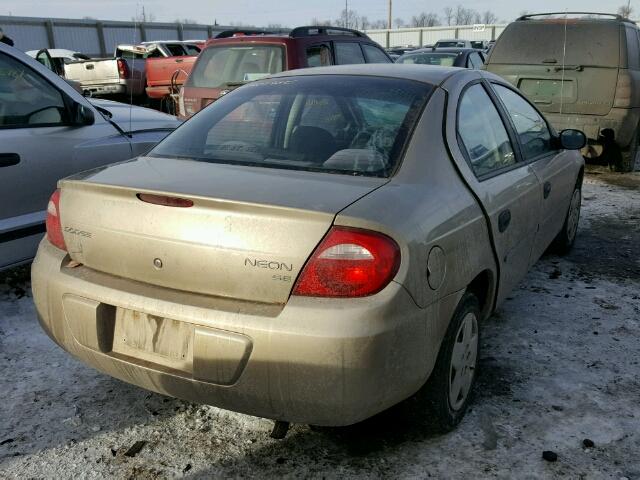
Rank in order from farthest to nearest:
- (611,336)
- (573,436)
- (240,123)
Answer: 1. (611,336)
2. (240,123)
3. (573,436)

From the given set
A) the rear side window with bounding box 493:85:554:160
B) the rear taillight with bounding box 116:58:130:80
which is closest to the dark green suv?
the rear side window with bounding box 493:85:554:160

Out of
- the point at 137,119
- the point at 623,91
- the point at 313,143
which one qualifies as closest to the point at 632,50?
the point at 623,91

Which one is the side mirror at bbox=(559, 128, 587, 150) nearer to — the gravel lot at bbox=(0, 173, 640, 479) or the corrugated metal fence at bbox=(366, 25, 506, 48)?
the gravel lot at bbox=(0, 173, 640, 479)

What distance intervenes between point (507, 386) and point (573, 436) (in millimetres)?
443

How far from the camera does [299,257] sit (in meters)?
2.06

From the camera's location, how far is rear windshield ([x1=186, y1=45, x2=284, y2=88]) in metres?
6.99

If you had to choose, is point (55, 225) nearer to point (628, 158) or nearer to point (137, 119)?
point (137, 119)

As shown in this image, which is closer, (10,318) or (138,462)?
(138,462)

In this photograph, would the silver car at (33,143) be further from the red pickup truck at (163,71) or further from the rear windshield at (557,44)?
the red pickup truck at (163,71)

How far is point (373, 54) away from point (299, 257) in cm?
689

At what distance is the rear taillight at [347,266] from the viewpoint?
206cm

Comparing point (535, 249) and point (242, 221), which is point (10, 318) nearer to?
point (242, 221)

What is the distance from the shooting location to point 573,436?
263 centimetres

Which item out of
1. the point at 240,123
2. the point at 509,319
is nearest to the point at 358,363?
the point at 240,123
